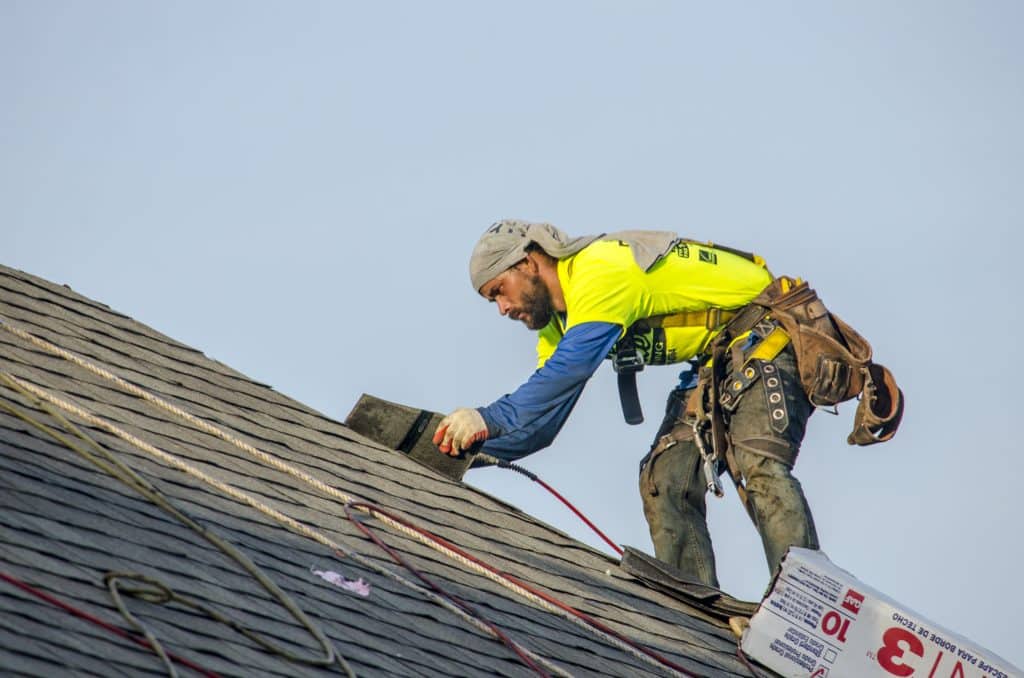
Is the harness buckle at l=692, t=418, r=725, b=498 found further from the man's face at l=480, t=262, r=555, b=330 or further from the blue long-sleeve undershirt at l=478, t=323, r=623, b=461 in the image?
the man's face at l=480, t=262, r=555, b=330

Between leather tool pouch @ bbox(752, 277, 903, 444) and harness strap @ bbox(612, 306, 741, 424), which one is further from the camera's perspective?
harness strap @ bbox(612, 306, 741, 424)

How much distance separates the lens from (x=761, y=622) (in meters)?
5.61

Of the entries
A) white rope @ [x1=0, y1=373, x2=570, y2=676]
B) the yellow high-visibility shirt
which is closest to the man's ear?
the yellow high-visibility shirt

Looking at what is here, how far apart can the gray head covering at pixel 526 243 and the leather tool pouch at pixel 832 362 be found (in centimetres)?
52

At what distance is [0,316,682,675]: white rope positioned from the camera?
17.4 ft

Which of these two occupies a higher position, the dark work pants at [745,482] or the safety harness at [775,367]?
the safety harness at [775,367]

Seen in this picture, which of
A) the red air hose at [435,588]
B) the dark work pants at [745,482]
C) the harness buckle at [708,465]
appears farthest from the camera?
the harness buckle at [708,465]

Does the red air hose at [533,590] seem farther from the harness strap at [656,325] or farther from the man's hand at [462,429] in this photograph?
the harness strap at [656,325]

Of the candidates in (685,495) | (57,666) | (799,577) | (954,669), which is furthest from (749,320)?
(57,666)

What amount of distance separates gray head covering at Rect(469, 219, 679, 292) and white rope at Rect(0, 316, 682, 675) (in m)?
1.54

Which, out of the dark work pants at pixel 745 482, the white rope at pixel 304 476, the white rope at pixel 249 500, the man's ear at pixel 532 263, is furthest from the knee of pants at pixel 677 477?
the white rope at pixel 249 500

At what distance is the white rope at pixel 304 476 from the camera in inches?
209

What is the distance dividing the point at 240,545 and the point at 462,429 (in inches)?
78.8

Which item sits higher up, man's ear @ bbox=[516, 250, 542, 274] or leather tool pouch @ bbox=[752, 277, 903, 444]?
leather tool pouch @ bbox=[752, 277, 903, 444]
